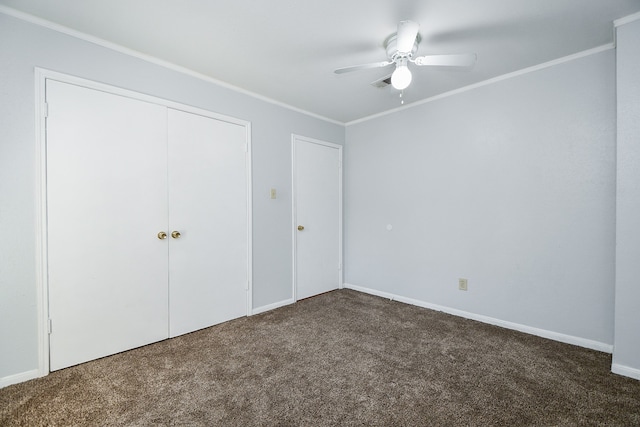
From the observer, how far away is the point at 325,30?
192 cm

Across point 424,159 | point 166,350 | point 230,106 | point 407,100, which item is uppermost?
point 407,100

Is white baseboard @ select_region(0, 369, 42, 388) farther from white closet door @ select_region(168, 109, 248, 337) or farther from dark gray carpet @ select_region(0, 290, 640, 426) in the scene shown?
white closet door @ select_region(168, 109, 248, 337)

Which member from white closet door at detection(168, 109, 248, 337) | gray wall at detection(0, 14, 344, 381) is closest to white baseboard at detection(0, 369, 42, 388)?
gray wall at detection(0, 14, 344, 381)

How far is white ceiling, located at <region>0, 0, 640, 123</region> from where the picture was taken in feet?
5.56

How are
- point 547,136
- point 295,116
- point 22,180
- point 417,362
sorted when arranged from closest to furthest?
point 22,180, point 417,362, point 547,136, point 295,116

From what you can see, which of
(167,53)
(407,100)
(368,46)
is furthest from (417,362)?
(167,53)

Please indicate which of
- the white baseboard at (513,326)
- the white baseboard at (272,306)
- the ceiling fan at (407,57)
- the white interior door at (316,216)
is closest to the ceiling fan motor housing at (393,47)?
the ceiling fan at (407,57)

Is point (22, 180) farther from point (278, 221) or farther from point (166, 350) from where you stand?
point (278, 221)

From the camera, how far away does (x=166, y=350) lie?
223cm

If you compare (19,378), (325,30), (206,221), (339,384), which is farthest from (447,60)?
(19,378)

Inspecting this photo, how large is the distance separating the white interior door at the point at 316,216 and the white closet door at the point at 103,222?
5.03 feet

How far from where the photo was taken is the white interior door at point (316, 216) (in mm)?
3447

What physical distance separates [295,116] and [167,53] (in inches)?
59.3

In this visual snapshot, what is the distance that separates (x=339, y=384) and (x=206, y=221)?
1.85 meters
